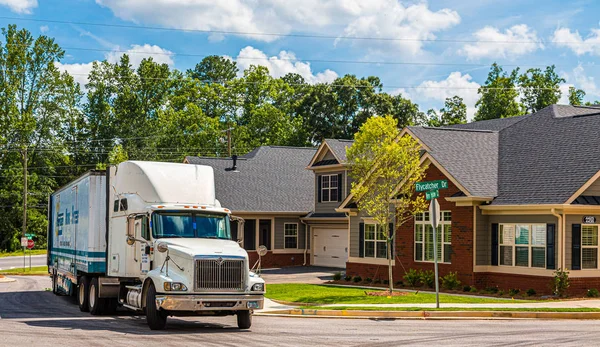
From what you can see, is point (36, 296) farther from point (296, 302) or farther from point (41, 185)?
point (41, 185)

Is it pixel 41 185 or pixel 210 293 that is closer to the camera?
Answer: pixel 210 293

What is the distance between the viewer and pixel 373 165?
1107 inches

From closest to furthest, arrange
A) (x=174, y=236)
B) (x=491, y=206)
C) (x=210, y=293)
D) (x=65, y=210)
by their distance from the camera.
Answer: (x=210, y=293) → (x=174, y=236) → (x=65, y=210) → (x=491, y=206)

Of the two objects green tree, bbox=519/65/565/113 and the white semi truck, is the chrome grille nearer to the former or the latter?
the white semi truck

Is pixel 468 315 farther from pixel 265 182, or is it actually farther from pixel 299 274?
pixel 265 182

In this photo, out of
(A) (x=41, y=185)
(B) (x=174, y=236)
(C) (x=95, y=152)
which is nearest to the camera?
(B) (x=174, y=236)

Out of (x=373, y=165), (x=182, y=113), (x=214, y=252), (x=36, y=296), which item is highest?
(x=182, y=113)

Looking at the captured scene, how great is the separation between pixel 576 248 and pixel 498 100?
42.9 m

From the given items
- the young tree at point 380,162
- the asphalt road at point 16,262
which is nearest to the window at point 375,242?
the young tree at point 380,162

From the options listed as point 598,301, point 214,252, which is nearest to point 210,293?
point 214,252

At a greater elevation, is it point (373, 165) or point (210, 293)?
point (373, 165)

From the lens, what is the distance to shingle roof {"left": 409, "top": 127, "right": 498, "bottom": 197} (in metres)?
30.6

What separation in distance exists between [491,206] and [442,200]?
2.22 m

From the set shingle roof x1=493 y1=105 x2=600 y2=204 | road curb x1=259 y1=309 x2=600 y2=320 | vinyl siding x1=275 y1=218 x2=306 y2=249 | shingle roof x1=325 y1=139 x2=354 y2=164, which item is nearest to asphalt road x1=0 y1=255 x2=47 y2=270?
vinyl siding x1=275 y1=218 x2=306 y2=249
